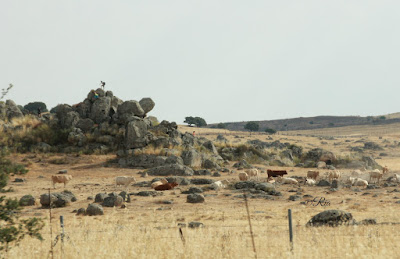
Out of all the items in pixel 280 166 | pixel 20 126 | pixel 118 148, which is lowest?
pixel 280 166

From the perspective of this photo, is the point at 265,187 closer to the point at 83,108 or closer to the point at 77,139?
the point at 77,139

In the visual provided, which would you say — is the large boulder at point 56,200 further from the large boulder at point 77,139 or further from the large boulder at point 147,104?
the large boulder at point 147,104

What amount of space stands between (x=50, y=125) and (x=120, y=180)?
67.0 ft

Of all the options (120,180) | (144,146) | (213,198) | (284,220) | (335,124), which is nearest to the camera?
(284,220)

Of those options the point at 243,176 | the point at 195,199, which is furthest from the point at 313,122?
the point at 195,199

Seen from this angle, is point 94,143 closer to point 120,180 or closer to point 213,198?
point 120,180

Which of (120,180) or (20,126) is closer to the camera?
(120,180)

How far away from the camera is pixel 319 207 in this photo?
20.7 meters

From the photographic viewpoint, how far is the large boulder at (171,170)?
33.4 meters

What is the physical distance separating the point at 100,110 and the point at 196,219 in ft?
96.0

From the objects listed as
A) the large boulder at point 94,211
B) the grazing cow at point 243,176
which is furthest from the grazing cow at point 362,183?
the large boulder at point 94,211

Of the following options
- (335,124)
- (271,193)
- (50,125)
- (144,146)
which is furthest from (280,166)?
(335,124)

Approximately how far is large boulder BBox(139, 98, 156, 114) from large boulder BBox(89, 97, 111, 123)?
4.02 meters

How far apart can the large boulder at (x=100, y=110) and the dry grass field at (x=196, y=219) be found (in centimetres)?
682
